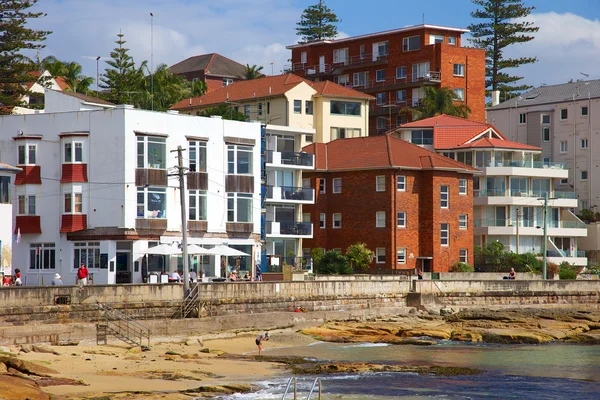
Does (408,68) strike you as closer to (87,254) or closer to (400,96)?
(400,96)

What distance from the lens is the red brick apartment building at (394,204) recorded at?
7438cm

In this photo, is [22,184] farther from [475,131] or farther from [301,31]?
[301,31]

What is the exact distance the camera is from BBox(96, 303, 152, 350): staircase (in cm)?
4134

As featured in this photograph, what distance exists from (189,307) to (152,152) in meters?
12.4

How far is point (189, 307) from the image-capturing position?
4600 centimetres

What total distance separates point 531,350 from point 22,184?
26.9 metres

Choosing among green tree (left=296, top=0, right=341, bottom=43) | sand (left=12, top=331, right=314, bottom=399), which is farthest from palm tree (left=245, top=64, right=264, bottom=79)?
sand (left=12, top=331, right=314, bottom=399)

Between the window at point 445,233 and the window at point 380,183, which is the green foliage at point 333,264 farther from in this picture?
the window at point 445,233

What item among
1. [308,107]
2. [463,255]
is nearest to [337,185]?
[463,255]

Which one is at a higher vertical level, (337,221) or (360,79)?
(360,79)

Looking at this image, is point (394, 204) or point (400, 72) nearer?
point (394, 204)

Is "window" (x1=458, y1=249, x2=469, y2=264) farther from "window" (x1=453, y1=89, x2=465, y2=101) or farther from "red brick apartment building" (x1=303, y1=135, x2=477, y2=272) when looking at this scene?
"window" (x1=453, y1=89, x2=465, y2=101)

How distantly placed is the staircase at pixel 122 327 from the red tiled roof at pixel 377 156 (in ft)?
113

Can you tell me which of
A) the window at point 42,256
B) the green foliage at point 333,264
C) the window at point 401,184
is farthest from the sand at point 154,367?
the window at point 401,184
